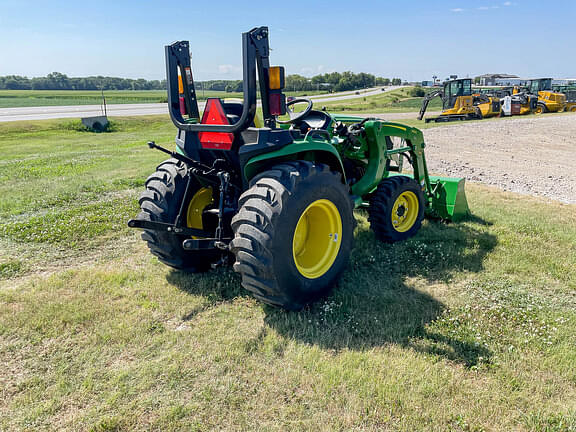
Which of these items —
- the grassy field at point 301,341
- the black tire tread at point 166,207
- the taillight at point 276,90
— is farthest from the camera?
the black tire tread at point 166,207

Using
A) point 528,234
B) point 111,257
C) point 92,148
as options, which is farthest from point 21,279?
point 92,148

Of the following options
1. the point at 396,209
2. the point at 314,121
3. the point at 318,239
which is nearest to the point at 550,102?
the point at 396,209

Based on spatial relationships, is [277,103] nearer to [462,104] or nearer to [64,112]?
[462,104]

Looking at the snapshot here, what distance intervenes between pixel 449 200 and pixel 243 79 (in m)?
4.18

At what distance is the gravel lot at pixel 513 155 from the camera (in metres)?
9.83

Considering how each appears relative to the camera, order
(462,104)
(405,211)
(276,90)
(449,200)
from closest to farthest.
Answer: (276,90)
(405,211)
(449,200)
(462,104)

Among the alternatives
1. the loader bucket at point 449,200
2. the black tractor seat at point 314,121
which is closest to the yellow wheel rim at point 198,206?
the black tractor seat at point 314,121

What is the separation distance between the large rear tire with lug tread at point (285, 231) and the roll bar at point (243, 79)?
0.56 m

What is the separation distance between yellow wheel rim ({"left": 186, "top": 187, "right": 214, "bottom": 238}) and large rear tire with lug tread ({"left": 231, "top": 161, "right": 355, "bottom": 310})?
3.84 ft

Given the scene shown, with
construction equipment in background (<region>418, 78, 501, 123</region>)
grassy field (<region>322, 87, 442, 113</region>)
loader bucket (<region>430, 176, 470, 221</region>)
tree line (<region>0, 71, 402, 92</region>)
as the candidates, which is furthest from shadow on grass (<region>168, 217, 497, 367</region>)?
tree line (<region>0, 71, 402, 92</region>)

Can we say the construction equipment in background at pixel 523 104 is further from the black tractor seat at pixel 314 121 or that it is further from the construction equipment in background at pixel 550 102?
the black tractor seat at pixel 314 121

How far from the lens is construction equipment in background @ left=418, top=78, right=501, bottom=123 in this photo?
2648 cm

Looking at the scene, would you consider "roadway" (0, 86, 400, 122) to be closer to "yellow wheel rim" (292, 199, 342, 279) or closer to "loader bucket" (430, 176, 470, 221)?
"loader bucket" (430, 176, 470, 221)

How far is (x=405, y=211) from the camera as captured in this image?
619 cm
